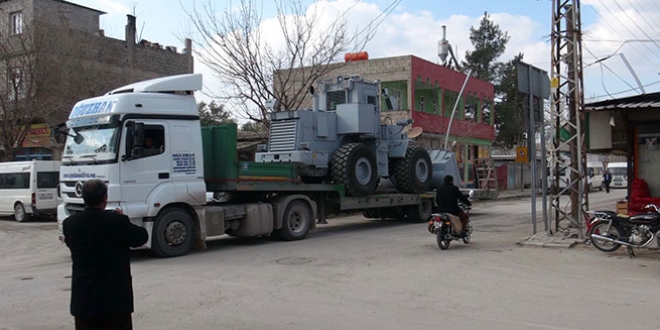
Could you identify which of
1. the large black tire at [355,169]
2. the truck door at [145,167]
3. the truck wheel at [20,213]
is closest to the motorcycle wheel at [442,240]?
the large black tire at [355,169]

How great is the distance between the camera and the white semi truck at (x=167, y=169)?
36.4 ft

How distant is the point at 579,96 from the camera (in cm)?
1285

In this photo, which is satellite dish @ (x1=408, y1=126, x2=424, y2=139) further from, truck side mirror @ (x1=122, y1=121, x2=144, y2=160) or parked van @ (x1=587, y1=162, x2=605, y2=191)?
parked van @ (x1=587, y1=162, x2=605, y2=191)

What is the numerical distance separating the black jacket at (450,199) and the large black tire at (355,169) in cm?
351

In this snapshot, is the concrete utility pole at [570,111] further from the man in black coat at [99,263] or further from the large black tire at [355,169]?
the man in black coat at [99,263]

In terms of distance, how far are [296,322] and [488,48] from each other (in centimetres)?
5451

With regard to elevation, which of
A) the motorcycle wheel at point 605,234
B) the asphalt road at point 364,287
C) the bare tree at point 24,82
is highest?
the bare tree at point 24,82

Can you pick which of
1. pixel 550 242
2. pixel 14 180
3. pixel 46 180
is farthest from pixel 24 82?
pixel 550 242

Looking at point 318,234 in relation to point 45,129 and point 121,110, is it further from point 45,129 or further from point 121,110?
point 45,129

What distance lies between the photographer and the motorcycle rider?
12.6 meters

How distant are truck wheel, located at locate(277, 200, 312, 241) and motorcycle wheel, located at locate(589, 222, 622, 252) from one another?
21.4 ft

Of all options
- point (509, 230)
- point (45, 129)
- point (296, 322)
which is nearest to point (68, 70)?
point (45, 129)

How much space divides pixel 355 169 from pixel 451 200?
3.82m

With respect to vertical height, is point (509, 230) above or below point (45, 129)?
below
